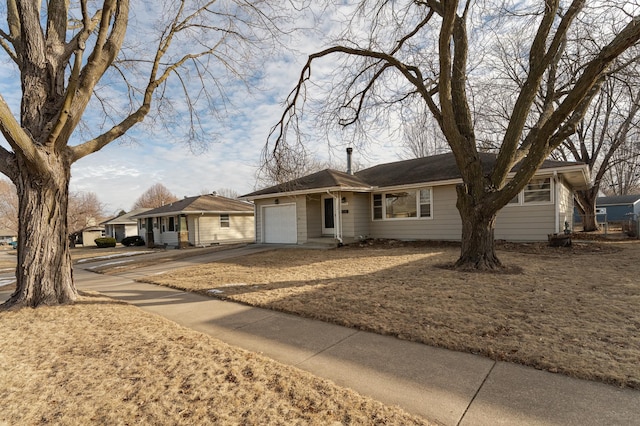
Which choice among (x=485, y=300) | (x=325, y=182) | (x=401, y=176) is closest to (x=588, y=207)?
(x=401, y=176)

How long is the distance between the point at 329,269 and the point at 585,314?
215 inches

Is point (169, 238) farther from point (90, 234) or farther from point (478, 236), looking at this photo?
point (90, 234)

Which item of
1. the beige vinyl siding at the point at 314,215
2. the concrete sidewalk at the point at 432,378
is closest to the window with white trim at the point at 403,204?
the beige vinyl siding at the point at 314,215

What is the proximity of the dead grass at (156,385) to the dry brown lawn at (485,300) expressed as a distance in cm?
162

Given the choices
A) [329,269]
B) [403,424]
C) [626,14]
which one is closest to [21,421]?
[403,424]

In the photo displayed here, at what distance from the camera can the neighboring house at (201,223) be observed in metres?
22.4

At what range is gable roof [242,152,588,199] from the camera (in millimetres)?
12820

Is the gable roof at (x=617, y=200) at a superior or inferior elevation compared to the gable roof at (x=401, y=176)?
inferior

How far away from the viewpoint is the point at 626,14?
294 inches

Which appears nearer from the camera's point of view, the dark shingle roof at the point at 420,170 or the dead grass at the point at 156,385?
the dead grass at the point at 156,385

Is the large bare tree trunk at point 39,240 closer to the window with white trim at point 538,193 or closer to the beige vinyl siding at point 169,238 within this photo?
the window with white trim at point 538,193

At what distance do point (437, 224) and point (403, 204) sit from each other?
1796 mm

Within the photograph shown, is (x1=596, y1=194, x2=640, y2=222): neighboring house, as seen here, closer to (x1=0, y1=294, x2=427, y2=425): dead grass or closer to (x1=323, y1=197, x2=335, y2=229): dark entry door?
(x1=323, y1=197, x2=335, y2=229): dark entry door

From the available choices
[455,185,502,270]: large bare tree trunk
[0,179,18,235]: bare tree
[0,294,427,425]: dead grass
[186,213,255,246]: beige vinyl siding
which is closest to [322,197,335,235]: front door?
[455,185,502,270]: large bare tree trunk
